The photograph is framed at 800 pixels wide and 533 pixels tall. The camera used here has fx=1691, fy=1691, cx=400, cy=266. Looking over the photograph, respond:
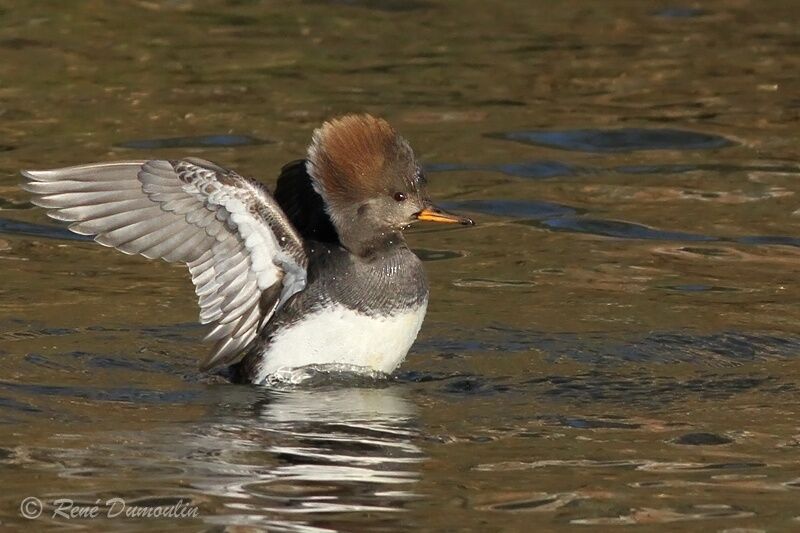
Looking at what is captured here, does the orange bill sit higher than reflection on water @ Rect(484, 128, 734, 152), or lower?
higher

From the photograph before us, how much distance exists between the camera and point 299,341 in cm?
888

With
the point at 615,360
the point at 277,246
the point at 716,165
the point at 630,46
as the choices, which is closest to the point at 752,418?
the point at 615,360

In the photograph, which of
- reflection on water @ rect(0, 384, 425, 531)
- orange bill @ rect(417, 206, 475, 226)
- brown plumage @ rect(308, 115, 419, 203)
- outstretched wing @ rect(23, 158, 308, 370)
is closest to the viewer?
reflection on water @ rect(0, 384, 425, 531)

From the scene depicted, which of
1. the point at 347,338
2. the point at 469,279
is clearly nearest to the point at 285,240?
the point at 347,338

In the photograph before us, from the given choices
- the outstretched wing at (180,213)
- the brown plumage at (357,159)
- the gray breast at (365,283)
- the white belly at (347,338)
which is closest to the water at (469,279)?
the white belly at (347,338)

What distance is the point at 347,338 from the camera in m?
8.84

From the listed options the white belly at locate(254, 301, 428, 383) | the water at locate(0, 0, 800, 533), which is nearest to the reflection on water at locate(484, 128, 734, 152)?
the water at locate(0, 0, 800, 533)

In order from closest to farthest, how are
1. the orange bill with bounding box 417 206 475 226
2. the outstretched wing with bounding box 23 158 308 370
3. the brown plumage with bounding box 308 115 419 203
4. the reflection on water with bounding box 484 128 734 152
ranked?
1. the outstretched wing with bounding box 23 158 308 370
2. the brown plumage with bounding box 308 115 419 203
3. the orange bill with bounding box 417 206 475 226
4. the reflection on water with bounding box 484 128 734 152

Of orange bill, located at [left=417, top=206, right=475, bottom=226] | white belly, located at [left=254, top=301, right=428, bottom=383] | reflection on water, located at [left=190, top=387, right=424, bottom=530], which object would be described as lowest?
reflection on water, located at [left=190, top=387, right=424, bottom=530]

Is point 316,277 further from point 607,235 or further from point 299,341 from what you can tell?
point 607,235

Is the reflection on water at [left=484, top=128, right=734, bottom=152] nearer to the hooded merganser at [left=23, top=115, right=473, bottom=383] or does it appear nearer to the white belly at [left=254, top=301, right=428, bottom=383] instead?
the hooded merganser at [left=23, top=115, right=473, bottom=383]

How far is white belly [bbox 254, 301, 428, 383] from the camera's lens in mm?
8836

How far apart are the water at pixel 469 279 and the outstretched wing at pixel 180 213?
2.43 feet

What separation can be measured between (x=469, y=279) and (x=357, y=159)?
2.37 metres
